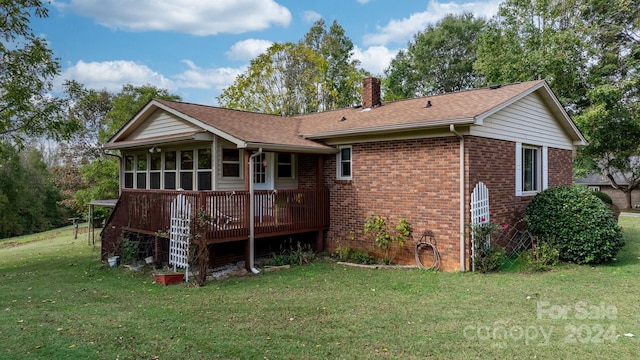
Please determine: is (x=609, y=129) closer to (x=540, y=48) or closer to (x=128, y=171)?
(x=540, y=48)

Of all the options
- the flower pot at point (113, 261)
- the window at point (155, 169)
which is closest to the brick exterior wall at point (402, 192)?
the window at point (155, 169)

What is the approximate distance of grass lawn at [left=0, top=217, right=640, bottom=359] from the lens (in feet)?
15.2

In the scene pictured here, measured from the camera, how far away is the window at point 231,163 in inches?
409

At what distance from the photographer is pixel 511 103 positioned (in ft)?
32.0

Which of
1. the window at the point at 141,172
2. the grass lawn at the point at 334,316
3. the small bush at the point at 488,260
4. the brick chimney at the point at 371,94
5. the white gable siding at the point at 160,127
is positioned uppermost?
the brick chimney at the point at 371,94

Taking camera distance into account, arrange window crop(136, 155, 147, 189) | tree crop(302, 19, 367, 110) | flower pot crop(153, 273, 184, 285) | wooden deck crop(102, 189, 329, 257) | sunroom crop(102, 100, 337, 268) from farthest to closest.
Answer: tree crop(302, 19, 367, 110), window crop(136, 155, 147, 189), sunroom crop(102, 100, 337, 268), wooden deck crop(102, 189, 329, 257), flower pot crop(153, 273, 184, 285)

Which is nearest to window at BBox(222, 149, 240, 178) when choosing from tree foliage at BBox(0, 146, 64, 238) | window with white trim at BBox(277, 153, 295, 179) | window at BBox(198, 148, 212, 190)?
window at BBox(198, 148, 212, 190)

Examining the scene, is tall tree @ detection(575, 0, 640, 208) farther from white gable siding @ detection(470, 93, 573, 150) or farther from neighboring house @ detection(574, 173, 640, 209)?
neighboring house @ detection(574, 173, 640, 209)

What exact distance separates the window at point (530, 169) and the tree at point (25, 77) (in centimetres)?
1292

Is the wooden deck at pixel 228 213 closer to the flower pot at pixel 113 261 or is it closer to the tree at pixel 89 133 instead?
the flower pot at pixel 113 261

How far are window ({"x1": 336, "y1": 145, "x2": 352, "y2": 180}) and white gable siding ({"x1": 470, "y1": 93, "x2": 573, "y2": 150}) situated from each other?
138 inches

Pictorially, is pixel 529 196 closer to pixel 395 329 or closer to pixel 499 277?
pixel 499 277

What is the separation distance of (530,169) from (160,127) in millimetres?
10783

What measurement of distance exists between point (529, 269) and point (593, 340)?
4.18 metres
